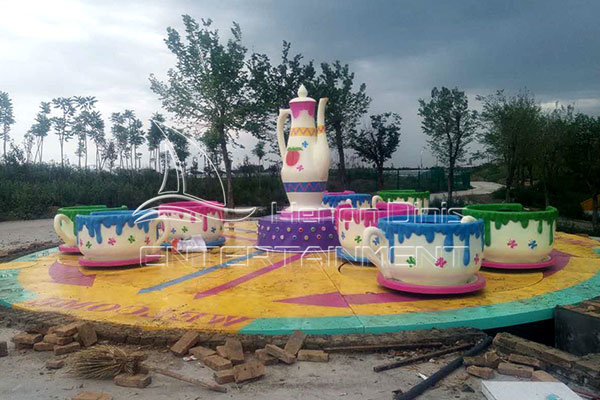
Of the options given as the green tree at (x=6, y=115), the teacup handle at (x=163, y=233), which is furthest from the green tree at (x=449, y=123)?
the green tree at (x=6, y=115)

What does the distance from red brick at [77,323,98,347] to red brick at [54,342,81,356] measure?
0.06 metres

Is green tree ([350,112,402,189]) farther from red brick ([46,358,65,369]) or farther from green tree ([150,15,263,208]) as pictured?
red brick ([46,358,65,369])

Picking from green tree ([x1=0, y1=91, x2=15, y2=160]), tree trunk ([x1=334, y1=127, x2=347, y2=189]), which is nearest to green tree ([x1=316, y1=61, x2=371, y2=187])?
tree trunk ([x1=334, y1=127, x2=347, y2=189])

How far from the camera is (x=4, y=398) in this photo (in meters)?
2.77

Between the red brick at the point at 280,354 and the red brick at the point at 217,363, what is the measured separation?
0.32 m

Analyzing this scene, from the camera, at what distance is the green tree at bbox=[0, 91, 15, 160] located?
100ft

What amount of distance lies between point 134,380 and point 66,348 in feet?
2.90

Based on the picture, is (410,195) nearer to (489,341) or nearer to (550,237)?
(550,237)

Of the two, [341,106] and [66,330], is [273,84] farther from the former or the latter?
[66,330]

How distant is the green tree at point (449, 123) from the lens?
18.1 m

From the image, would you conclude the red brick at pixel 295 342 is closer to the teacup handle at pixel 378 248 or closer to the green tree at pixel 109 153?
the teacup handle at pixel 378 248

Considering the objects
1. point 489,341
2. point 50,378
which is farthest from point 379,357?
point 50,378

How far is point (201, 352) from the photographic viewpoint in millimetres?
3275

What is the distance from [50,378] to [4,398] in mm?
286
